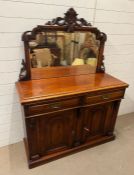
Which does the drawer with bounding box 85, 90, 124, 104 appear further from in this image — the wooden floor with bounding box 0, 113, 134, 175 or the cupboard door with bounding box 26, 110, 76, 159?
the wooden floor with bounding box 0, 113, 134, 175

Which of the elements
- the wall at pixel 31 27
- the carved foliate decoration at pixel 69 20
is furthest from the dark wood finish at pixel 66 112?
the carved foliate decoration at pixel 69 20

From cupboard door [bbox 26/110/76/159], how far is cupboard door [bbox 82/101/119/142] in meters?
0.16

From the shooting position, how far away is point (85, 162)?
177cm

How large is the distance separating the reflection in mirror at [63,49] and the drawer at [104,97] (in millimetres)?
430

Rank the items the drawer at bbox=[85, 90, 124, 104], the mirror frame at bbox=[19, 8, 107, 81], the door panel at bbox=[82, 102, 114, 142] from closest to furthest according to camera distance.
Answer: the mirror frame at bbox=[19, 8, 107, 81] → the drawer at bbox=[85, 90, 124, 104] → the door panel at bbox=[82, 102, 114, 142]

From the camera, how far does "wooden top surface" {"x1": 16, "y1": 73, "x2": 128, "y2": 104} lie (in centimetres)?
138

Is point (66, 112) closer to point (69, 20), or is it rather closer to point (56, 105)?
point (56, 105)

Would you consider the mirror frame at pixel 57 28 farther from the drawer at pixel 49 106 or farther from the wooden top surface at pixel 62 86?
the drawer at pixel 49 106

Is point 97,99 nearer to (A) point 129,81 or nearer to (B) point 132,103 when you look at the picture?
(A) point 129,81

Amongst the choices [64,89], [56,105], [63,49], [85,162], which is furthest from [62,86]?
[85,162]

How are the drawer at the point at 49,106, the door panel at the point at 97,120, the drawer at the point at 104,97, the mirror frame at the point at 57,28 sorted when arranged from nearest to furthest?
the drawer at the point at 49,106 → the mirror frame at the point at 57,28 → the drawer at the point at 104,97 → the door panel at the point at 97,120

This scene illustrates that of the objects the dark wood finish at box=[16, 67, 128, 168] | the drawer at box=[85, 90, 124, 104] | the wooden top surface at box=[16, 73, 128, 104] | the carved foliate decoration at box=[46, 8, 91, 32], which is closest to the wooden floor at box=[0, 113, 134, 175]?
the dark wood finish at box=[16, 67, 128, 168]

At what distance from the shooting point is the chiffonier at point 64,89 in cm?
146

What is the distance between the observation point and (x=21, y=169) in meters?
1.66
